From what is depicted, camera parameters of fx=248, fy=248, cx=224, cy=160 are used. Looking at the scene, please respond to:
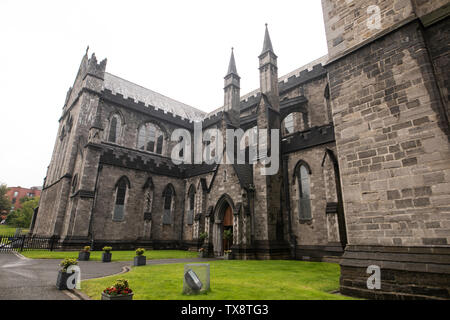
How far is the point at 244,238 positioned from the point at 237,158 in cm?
607

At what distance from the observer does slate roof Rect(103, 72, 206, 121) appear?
3013cm

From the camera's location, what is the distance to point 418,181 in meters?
6.16

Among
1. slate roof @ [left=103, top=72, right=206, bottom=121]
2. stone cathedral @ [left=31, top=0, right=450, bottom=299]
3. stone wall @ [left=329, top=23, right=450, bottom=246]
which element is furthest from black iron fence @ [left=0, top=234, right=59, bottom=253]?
stone wall @ [left=329, top=23, right=450, bottom=246]

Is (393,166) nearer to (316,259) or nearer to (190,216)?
(316,259)

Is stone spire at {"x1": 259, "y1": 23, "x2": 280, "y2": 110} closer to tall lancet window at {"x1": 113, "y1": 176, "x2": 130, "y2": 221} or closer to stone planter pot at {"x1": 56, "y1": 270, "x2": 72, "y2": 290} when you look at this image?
tall lancet window at {"x1": 113, "y1": 176, "x2": 130, "y2": 221}

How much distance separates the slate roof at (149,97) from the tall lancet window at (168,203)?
12.4 m

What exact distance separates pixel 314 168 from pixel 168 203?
14.4 meters

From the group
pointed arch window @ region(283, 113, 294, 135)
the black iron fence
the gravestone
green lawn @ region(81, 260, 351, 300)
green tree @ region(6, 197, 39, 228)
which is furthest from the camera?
green tree @ region(6, 197, 39, 228)

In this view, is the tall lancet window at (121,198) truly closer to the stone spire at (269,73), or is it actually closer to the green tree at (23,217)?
the stone spire at (269,73)

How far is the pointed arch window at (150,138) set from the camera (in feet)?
90.8

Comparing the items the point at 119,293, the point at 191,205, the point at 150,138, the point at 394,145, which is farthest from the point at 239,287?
the point at 150,138

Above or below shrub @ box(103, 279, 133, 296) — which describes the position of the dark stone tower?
above

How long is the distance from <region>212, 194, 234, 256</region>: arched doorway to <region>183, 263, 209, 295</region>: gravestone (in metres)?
11.5

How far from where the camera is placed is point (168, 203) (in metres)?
24.3
